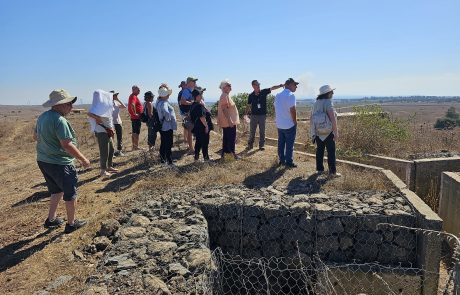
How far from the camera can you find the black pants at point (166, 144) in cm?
744

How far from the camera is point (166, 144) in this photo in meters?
7.54

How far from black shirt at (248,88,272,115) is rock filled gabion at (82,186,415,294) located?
9.96ft

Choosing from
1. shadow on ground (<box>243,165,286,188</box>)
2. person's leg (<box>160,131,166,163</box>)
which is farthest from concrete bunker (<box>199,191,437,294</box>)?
person's leg (<box>160,131,166,163</box>)

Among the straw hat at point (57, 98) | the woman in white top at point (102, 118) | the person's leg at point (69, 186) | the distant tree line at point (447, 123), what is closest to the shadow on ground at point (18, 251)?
the person's leg at point (69, 186)

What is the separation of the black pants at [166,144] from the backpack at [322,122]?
2.85 meters

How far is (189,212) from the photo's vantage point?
5270mm

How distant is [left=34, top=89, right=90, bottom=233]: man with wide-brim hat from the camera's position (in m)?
4.52

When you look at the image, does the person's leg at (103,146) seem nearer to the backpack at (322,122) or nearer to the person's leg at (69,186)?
the person's leg at (69,186)

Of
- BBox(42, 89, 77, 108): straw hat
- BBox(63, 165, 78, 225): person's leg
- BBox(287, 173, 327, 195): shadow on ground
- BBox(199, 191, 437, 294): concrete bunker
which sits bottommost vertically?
BBox(199, 191, 437, 294): concrete bunker

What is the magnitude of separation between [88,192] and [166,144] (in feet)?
5.85

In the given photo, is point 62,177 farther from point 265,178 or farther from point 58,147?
point 265,178

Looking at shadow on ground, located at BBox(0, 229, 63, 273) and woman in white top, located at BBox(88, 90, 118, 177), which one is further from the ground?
woman in white top, located at BBox(88, 90, 118, 177)

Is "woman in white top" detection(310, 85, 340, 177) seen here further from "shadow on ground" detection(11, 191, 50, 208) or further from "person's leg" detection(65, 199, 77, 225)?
"shadow on ground" detection(11, 191, 50, 208)

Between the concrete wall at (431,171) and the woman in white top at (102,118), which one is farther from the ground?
the woman in white top at (102,118)
